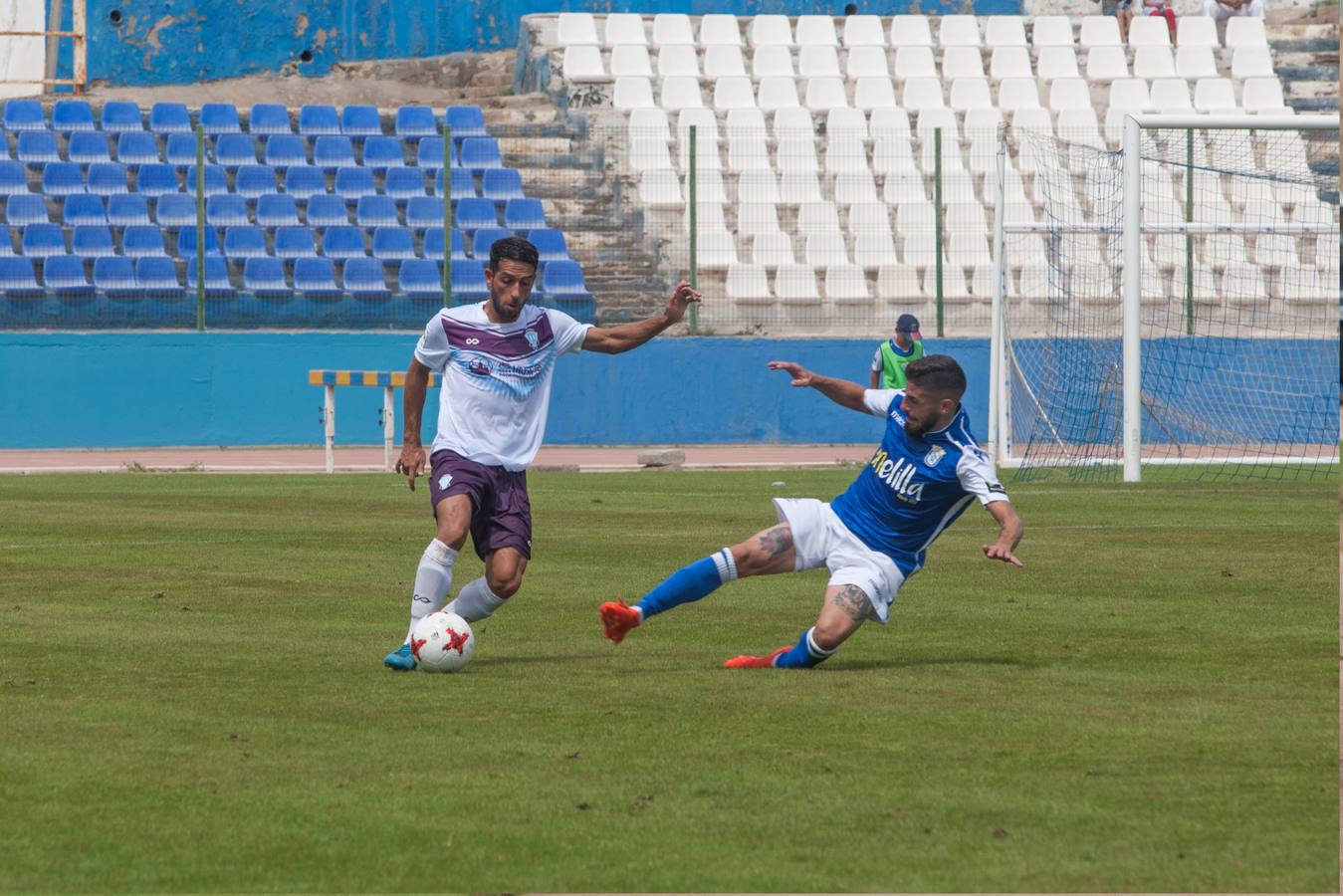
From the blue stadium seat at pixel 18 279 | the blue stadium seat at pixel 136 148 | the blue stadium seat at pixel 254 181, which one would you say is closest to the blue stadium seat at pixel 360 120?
the blue stadium seat at pixel 254 181

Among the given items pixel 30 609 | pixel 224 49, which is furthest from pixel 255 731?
pixel 224 49

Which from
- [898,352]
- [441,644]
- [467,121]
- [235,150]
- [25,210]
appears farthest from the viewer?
[467,121]

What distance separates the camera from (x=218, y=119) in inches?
1142

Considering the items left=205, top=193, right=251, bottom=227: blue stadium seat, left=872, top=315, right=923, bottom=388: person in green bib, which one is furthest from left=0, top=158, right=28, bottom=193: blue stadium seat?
left=872, top=315, right=923, bottom=388: person in green bib

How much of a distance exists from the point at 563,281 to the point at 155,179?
586 centimetres

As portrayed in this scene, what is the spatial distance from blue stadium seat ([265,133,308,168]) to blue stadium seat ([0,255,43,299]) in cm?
A: 409

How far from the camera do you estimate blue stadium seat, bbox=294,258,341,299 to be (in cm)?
2678

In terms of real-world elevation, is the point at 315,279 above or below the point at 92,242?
below

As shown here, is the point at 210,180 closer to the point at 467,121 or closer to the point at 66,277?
the point at 66,277

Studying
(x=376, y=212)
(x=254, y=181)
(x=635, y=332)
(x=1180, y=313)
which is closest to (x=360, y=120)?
(x=376, y=212)

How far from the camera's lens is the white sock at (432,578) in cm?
814

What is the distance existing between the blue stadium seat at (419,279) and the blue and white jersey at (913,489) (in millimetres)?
19375

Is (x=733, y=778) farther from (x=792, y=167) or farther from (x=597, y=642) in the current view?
(x=792, y=167)

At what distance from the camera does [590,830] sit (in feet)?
16.5
